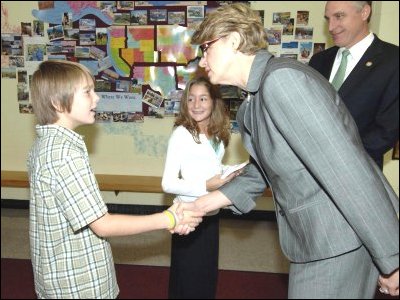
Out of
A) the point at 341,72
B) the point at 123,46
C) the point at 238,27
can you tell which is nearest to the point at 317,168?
the point at 238,27

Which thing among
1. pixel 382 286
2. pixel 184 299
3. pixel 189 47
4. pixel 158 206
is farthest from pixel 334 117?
pixel 158 206

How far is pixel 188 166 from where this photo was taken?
2.04m

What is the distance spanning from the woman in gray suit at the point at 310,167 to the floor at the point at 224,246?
1.88m

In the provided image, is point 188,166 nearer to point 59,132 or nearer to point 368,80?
point 59,132

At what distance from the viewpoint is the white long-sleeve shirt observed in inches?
77.8

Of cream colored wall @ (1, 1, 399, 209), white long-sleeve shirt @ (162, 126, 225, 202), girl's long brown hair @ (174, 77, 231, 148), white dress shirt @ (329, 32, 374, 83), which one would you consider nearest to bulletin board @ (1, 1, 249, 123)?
cream colored wall @ (1, 1, 399, 209)

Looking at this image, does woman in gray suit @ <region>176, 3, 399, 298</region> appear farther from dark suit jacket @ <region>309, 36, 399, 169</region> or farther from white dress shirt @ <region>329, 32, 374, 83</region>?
white dress shirt @ <region>329, 32, 374, 83</region>

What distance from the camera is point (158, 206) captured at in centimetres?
410

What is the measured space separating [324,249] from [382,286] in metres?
0.25

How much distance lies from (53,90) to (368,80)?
172 cm

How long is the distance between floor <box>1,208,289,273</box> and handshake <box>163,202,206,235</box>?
1533 millimetres

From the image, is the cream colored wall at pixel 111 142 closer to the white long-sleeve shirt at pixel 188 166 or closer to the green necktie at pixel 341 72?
the green necktie at pixel 341 72

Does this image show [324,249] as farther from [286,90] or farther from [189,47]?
[189,47]

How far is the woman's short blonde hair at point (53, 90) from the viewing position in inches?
51.7
